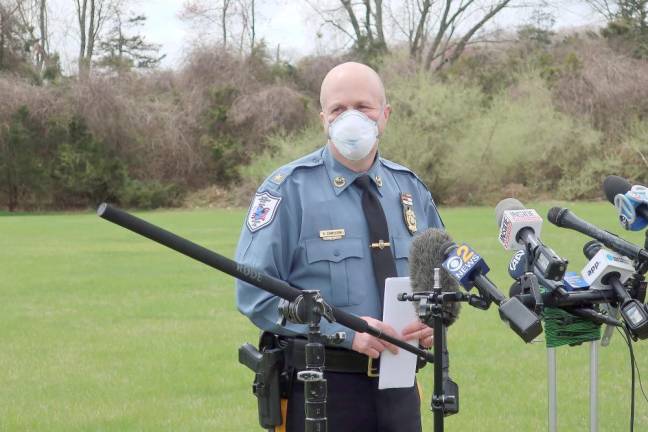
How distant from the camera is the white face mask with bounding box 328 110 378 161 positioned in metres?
3.46

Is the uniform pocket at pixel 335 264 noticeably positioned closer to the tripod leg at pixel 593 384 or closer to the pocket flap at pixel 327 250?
the pocket flap at pixel 327 250

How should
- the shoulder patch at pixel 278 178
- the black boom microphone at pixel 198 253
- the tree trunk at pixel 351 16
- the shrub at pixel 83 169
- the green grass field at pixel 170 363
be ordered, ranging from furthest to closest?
the tree trunk at pixel 351 16 → the shrub at pixel 83 169 → the green grass field at pixel 170 363 → the shoulder patch at pixel 278 178 → the black boom microphone at pixel 198 253

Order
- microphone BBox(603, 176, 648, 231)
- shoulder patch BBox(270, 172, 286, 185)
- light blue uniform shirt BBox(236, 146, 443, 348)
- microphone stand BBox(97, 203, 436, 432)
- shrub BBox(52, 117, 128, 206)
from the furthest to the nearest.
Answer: shrub BBox(52, 117, 128, 206)
shoulder patch BBox(270, 172, 286, 185)
light blue uniform shirt BBox(236, 146, 443, 348)
microphone BBox(603, 176, 648, 231)
microphone stand BBox(97, 203, 436, 432)

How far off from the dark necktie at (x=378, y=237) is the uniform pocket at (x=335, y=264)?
11 cm

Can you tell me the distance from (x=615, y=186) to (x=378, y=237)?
3.70 ft

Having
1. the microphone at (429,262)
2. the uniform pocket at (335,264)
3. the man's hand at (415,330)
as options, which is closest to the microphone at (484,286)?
the microphone at (429,262)

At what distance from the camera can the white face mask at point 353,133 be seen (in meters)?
3.46

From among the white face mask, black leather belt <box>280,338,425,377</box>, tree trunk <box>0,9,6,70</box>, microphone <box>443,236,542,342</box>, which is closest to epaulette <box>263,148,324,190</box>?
the white face mask

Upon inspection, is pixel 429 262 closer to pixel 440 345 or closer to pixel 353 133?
pixel 440 345

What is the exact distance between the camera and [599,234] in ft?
8.07

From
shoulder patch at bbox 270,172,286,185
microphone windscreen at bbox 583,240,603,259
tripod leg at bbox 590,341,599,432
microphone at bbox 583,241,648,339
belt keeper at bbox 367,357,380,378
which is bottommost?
tripod leg at bbox 590,341,599,432

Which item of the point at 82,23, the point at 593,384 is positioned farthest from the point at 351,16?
the point at 593,384

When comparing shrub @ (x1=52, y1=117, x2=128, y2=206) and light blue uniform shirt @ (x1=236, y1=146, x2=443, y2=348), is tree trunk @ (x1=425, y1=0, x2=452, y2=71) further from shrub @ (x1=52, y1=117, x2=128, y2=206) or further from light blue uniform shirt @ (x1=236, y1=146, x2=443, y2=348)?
light blue uniform shirt @ (x1=236, y1=146, x2=443, y2=348)

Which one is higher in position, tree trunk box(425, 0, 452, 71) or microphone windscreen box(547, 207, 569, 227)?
tree trunk box(425, 0, 452, 71)
